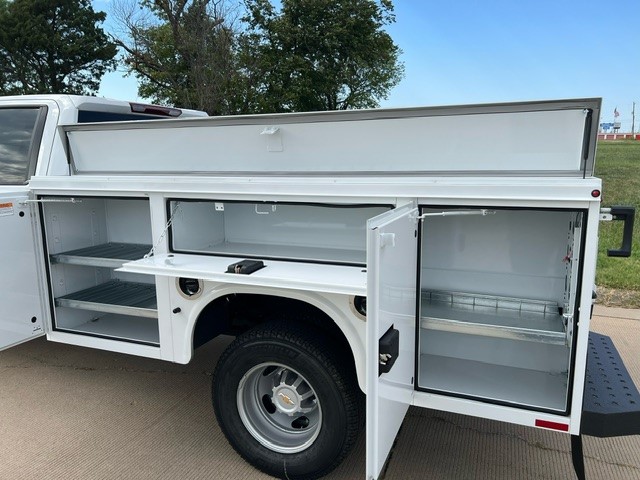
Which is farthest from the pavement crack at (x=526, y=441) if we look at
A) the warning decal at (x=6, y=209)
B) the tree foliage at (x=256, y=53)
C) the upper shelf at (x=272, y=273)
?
the tree foliage at (x=256, y=53)

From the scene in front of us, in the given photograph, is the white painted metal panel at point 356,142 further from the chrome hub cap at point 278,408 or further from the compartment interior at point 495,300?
the chrome hub cap at point 278,408

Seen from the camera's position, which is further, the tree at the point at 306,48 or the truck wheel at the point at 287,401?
the tree at the point at 306,48

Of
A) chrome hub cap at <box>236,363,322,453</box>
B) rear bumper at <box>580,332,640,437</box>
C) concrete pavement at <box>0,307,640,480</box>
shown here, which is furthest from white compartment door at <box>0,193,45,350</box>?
rear bumper at <box>580,332,640,437</box>

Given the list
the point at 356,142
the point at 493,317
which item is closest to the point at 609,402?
the point at 493,317

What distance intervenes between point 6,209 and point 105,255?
72cm

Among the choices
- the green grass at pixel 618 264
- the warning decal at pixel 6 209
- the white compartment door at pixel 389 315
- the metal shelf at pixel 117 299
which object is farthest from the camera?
the green grass at pixel 618 264

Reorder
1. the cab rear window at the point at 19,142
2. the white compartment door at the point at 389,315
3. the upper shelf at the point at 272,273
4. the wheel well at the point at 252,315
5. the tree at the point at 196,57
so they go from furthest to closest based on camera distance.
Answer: the tree at the point at 196,57, the cab rear window at the point at 19,142, the wheel well at the point at 252,315, the upper shelf at the point at 272,273, the white compartment door at the point at 389,315

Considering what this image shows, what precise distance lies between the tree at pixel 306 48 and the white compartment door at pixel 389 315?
17.5 metres

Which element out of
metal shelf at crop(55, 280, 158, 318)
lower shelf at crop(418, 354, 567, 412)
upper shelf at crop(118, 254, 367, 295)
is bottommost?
lower shelf at crop(418, 354, 567, 412)

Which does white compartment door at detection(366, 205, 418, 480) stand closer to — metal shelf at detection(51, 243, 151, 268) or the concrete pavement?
the concrete pavement

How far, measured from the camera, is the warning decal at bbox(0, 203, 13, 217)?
10.7 feet

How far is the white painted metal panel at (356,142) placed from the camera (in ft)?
8.23

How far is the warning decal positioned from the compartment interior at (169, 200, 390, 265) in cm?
114

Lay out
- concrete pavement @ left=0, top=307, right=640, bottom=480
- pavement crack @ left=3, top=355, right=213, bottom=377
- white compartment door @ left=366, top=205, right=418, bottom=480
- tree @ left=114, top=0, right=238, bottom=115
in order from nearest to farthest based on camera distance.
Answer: white compartment door @ left=366, top=205, right=418, bottom=480, concrete pavement @ left=0, top=307, right=640, bottom=480, pavement crack @ left=3, top=355, right=213, bottom=377, tree @ left=114, top=0, right=238, bottom=115
